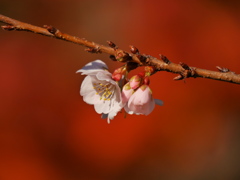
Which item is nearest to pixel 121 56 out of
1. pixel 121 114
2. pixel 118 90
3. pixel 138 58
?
pixel 138 58

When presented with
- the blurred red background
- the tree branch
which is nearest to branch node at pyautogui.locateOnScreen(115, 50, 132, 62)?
the tree branch

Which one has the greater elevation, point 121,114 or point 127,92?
point 127,92

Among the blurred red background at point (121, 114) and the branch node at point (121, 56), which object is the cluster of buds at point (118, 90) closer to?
the branch node at point (121, 56)

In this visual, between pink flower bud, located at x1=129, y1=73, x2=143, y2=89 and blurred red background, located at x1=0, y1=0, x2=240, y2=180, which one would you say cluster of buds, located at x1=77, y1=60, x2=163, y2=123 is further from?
blurred red background, located at x1=0, y1=0, x2=240, y2=180

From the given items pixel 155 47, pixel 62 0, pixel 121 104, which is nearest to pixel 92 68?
pixel 121 104

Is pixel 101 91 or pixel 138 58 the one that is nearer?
pixel 138 58

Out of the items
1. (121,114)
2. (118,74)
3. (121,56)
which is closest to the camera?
(121,56)

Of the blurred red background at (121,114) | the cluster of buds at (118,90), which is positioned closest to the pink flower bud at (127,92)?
the cluster of buds at (118,90)

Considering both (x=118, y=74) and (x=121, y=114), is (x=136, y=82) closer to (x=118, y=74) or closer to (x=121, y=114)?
(x=118, y=74)

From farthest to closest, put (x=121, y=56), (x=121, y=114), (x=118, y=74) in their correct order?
(x=121, y=114), (x=118, y=74), (x=121, y=56)
